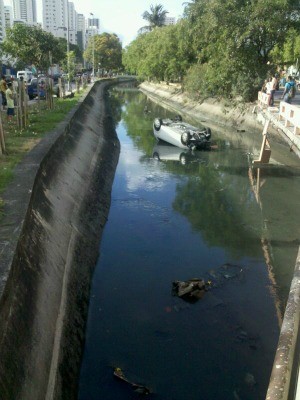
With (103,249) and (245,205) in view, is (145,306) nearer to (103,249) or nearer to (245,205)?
(103,249)

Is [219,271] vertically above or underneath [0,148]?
underneath

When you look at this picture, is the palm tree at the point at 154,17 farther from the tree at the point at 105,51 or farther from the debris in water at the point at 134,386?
the debris in water at the point at 134,386

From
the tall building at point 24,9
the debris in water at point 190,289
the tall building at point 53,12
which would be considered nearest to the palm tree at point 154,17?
the debris in water at point 190,289

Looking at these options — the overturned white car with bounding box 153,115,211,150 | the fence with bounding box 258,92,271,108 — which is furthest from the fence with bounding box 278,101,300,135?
the fence with bounding box 258,92,271,108

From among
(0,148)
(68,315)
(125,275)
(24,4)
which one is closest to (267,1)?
(0,148)

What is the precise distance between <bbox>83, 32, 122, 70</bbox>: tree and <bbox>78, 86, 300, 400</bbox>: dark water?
7366cm

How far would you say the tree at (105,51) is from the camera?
83.8 meters

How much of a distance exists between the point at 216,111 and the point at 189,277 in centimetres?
2646

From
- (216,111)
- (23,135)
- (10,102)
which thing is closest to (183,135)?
(10,102)

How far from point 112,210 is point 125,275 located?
4421 millimetres

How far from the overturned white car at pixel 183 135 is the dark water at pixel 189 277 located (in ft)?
13.9

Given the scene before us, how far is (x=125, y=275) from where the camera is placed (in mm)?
9109

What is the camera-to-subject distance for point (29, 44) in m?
30.3

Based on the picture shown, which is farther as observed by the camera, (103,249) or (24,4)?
(24,4)
